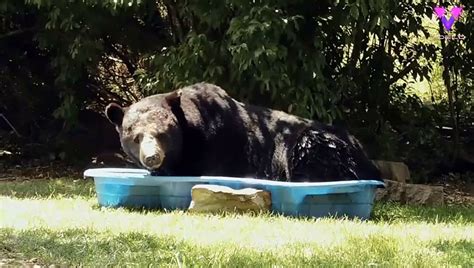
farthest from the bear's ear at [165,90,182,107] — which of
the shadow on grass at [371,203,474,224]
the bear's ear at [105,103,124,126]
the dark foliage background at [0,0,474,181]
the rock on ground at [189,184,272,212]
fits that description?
the shadow on grass at [371,203,474,224]

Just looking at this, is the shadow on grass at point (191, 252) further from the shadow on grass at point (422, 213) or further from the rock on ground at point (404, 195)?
the rock on ground at point (404, 195)

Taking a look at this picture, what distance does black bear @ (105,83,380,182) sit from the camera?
7.29 meters

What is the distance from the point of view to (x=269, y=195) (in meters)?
6.61

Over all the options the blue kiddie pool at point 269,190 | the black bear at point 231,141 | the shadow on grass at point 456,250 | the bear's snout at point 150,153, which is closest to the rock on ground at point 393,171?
the black bear at point 231,141

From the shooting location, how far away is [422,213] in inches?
290

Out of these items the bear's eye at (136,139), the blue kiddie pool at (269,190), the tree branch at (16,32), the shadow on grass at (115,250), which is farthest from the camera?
the tree branch at (16,32)

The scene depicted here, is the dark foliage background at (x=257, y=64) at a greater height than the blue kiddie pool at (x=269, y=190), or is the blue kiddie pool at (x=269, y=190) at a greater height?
the dark foliage background at (x=257, y=64)

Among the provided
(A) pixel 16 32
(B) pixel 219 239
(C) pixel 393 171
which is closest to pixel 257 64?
(C) pixel 393 171

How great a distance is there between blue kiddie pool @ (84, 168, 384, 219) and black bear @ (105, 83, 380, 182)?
0.35 m

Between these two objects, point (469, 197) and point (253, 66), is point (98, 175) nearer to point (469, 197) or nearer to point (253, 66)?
point (253, 66)

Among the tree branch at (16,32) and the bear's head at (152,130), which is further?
the tree branch at (16,32)

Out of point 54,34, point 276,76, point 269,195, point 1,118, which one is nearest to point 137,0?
point 276,76

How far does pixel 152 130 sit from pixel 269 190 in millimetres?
1344

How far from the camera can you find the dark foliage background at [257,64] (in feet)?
28.5
